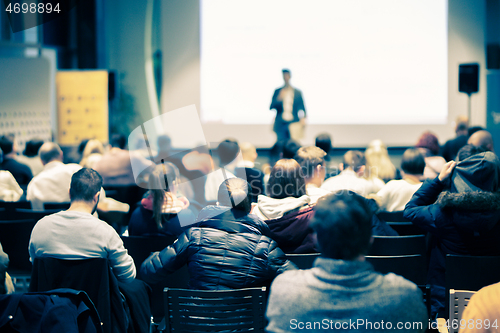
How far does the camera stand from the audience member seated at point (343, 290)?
1276 mm

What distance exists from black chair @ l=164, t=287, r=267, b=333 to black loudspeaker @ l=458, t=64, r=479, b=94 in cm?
743

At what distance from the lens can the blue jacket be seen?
199 cm

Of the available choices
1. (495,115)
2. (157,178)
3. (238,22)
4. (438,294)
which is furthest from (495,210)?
(238,22)

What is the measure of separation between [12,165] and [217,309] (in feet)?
13.3

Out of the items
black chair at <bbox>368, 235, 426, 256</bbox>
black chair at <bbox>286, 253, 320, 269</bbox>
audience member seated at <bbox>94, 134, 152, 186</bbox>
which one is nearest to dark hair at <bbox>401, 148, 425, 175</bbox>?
black chair at <bbox>368, 235, 426, 256</bbox>

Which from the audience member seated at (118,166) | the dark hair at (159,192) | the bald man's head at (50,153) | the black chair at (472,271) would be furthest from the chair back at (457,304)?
the bald man's head at (50,153)

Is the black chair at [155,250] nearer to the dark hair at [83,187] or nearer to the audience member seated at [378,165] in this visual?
the dark hair at [83,187]

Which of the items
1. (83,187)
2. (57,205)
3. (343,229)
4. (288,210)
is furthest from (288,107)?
(343,229)

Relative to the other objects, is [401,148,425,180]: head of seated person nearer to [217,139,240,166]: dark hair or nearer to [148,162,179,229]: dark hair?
[217,139,240,166]: dark hair

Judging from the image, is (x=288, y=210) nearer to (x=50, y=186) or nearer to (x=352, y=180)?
(x=352, y=180)

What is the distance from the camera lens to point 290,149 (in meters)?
Result: 4.82

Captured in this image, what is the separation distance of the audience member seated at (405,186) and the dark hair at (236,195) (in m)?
1.73

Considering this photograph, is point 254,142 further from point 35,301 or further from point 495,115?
point 35,301

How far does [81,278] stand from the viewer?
6.92ft
